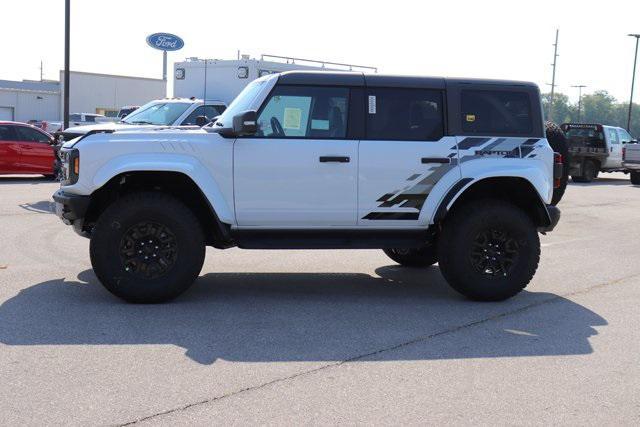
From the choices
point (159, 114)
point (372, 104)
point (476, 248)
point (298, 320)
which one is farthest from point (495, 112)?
point (159, 114)

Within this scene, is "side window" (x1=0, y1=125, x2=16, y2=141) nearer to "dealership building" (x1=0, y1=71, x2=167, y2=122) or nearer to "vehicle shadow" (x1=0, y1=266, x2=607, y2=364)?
"vehicle shadow" (x1=0, y1=266, x2=607, y2=364)

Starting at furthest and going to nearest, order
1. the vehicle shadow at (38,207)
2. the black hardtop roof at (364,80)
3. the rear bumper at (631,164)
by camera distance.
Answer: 1. the rear bumper at (631,164)
2. the vehicle shadow at (38,207)
3. the black hardtop roof at (364,80)

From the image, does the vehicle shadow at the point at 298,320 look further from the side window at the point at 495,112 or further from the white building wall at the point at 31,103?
the white building wall at the point at 31,103

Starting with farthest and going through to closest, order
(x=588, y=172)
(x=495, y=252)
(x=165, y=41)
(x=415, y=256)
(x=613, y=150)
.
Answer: (x=165, y=41)
(x=613, y=150)
(x=588, y=172)
(x=415, y=256)
(x=495, y=252)

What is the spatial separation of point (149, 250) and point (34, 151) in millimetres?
14710

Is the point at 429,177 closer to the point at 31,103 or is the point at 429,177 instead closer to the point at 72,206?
the point at 72,206

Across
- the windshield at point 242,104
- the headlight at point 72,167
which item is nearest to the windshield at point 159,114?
the windshield at point 242,104

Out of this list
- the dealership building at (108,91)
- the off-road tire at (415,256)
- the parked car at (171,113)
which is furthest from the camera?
the dealership building at (108,91)

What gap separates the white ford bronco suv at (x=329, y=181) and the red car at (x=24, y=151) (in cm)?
1379

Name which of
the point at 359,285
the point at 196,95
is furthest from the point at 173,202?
the point at 196,95

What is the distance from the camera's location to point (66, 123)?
79.8ft

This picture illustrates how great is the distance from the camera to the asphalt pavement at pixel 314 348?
471cm

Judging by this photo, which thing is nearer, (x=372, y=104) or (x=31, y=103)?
(x=372, y=104)

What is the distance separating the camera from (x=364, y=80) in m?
7.74
